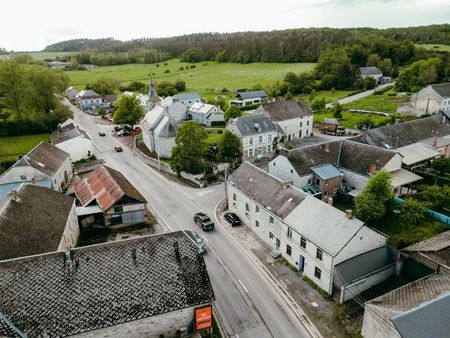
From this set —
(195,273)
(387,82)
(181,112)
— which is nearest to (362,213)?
(195,273)

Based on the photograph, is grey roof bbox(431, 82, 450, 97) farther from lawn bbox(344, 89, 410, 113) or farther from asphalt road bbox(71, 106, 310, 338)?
asphalt road bbox(71, 106, 310, 338)

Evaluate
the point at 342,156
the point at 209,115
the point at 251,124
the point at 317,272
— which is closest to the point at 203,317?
the point at 317,272

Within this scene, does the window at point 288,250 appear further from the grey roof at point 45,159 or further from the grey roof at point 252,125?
the grey roof at point 45,159

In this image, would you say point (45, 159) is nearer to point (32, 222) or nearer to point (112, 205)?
point (112, 205)

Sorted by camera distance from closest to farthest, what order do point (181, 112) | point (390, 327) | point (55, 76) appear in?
point (390, 327), point (55, 76), point (181, 112)

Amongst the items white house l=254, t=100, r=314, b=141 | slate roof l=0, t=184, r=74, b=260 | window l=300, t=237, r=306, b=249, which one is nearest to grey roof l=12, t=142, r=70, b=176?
slate roof l=0, t=184, r=74, b=260

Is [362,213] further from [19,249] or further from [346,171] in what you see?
[19,249]
